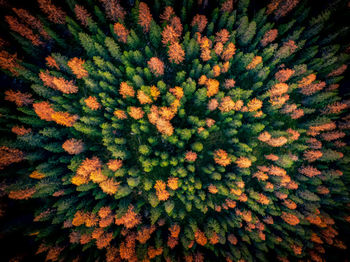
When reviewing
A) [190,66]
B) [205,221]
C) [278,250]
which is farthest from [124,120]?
[278,250]

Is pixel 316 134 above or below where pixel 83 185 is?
above

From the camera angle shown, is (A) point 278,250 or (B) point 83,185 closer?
(B) point 83,185

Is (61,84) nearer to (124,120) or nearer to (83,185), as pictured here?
(124,120)

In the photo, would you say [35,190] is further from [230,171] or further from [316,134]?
[316,134]

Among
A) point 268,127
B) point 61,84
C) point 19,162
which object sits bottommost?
point 19,162

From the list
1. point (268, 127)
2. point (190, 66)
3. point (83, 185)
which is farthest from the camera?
point (268, 127)

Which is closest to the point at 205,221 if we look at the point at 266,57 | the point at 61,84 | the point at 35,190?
the point at 35,190

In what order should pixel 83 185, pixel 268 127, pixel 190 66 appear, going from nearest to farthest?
pixel 83 185
pixel 190 66
pixel 268 127
